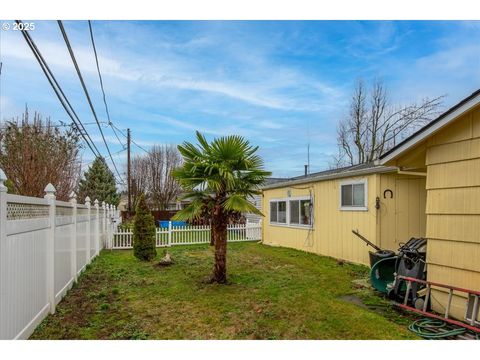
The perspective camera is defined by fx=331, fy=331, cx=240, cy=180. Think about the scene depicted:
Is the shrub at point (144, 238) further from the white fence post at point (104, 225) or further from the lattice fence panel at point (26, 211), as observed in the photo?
the lattice fence panel at point (26, 211)

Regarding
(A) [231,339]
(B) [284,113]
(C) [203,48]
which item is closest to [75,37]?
(C) [203,48]

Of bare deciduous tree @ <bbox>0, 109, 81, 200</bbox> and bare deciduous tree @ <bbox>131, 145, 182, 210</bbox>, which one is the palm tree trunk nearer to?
bare deciduous tree @ <bbox>0, 109, 81, 200</bbox>

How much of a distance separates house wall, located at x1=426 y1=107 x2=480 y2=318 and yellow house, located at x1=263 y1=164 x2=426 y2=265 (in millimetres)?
2382

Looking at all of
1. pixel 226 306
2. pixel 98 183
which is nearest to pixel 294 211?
pixel 226 306

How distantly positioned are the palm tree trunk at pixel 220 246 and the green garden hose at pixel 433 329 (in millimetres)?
3288

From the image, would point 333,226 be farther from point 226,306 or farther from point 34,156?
point 34,156

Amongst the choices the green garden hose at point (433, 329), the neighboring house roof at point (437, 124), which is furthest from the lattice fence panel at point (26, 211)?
the neighboring house roof at point (437, 124)

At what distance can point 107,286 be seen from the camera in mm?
6215

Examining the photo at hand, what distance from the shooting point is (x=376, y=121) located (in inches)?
763

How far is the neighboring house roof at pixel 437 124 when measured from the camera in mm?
3754

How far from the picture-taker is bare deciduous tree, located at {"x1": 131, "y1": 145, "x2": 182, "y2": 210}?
93.6 ft

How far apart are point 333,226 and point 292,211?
9.04ft

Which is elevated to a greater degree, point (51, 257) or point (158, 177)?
point (158, 177)

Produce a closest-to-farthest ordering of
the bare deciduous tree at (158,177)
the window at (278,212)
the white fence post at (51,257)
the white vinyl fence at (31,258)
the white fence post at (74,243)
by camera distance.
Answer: the white vinyl fence at (31,258) < the white fence post at (51,257) < the white fence post at (74,243) < the window at (278,212) < the bare deciduous tree at (158,177)
